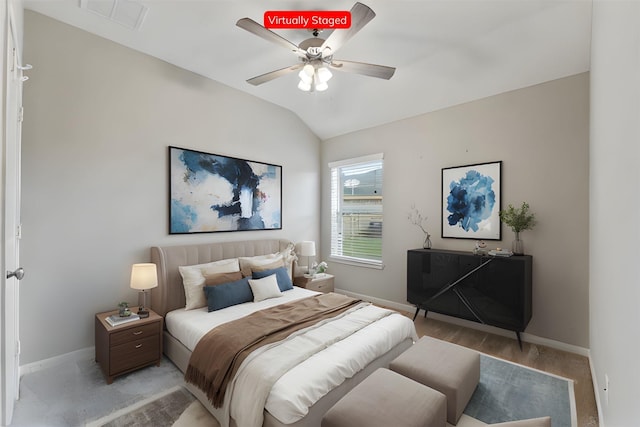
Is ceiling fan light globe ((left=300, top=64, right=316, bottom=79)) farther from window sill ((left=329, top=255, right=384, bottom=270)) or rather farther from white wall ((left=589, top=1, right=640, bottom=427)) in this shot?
window sill ((left=329, top=255, right=384, bottom=270))

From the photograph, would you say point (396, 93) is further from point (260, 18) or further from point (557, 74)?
point (260, 18)

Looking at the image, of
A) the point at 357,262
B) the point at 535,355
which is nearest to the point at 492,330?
the point at 535,355

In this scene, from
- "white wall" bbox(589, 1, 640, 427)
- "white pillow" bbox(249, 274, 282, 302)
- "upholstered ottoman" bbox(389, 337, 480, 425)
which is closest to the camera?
"white wall" bbox(589, 1, 640, 427)

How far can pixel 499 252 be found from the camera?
322 cm

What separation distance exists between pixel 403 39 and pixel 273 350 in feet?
10.2

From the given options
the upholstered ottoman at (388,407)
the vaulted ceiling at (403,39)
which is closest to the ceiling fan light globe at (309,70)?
the vaulted ceiling at (403,39)

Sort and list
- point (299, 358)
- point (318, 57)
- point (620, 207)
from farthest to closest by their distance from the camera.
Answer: point (318, 57) → point (299, 358) → point (620, 207)

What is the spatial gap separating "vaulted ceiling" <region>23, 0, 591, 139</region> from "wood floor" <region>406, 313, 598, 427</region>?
2.95 meters

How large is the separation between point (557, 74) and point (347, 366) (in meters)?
3.62

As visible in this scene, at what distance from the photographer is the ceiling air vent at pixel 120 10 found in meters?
2.51

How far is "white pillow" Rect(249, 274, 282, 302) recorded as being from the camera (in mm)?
3188

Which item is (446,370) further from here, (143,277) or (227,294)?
(143,277)

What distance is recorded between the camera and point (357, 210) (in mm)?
5000

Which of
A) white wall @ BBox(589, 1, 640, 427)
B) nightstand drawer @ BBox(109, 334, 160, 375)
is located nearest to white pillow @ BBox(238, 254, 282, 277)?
nightstand drawer @ BBox(109, 334, 160, 375)
